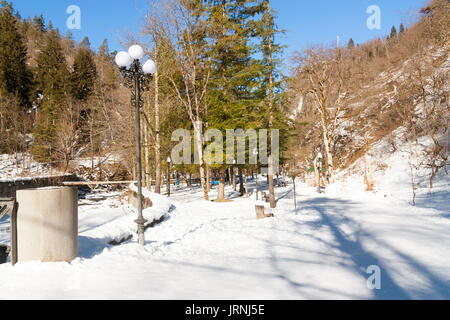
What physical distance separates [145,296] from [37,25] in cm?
10153

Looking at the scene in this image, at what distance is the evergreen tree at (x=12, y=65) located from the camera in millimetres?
36875

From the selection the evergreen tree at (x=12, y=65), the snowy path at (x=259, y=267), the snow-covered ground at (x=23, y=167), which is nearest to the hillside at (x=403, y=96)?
the snowy path at (x=259, y=267)

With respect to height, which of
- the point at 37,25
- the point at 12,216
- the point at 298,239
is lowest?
the point at 298,239

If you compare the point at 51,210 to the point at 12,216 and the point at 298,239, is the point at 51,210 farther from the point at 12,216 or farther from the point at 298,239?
the point at 298,239

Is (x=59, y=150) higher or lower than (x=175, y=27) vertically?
lower

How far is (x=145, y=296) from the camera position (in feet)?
11.4

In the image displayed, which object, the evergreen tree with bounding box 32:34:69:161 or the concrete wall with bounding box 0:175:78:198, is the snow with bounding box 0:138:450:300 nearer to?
the concrete wall with bounding box 0:175:78:198

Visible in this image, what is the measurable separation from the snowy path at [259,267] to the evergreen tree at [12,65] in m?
39.3

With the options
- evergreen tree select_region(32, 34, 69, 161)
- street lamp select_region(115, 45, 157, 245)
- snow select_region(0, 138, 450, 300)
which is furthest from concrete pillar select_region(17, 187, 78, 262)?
evergreen tree select_region(32, 34, 69, 161)

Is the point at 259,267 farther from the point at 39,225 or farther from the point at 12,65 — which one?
the point at 12,65

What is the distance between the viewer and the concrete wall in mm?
20562

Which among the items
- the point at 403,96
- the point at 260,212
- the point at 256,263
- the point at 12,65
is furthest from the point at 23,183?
the point at 403,96

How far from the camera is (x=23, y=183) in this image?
23.0 m
